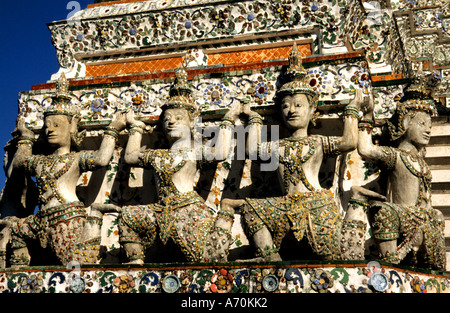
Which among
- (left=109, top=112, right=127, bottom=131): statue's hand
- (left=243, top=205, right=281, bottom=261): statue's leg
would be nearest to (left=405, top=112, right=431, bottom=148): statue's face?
(left=243, top=205, right=281, bottom=261): statue's leg

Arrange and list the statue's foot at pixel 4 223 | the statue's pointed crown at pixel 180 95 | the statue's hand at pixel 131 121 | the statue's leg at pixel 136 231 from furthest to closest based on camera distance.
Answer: the statue's hand at pixel 131 121 < the statue's pointed crown at pixel 180 95 < the statue's foot at pixel 4 223 < the statue's leg at pixel 136 231

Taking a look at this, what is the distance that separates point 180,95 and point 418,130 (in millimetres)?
2796

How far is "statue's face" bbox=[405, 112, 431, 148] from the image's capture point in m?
8.09

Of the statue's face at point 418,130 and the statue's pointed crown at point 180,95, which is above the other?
the statue's pointed crown at point 180,95

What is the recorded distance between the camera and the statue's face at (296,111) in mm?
7824

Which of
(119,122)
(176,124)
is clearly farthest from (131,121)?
(176,124)

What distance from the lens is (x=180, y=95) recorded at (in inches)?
328

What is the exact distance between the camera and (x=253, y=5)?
9.77 m

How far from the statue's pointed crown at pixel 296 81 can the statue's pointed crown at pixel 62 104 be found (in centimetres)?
255

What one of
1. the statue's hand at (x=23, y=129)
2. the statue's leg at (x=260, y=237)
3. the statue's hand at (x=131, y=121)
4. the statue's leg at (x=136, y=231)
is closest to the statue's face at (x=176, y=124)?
the statue's hand at (x=131, y=121)

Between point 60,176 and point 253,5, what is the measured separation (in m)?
3.67

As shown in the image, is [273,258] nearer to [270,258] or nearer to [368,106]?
[270,258]

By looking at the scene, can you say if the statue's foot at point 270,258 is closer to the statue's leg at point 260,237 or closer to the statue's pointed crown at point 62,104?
the statue's leg at point 260,237

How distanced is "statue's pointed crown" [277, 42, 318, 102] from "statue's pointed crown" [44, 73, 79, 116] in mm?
2546
